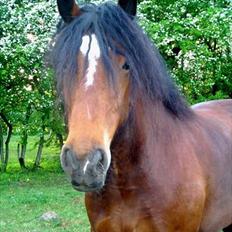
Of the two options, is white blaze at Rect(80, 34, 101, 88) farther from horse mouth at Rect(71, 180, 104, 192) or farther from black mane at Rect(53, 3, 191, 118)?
horse mouth at Rect(71, 180, 104, 192)

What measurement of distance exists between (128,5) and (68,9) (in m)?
0.35

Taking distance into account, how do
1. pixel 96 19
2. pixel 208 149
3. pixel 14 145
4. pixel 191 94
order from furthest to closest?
pixel 14 145, pixel 191 94, pixel 208 149, pixel 96 19

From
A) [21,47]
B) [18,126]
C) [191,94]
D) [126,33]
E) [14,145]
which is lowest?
[14,145]

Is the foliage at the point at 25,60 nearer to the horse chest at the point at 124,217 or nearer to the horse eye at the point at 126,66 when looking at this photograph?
the horse chest at the point at 124,217

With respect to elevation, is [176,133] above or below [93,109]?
below

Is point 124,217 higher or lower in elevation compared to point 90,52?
lower

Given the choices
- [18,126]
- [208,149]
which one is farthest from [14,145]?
[208,149]

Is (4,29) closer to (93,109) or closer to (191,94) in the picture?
(191,94)

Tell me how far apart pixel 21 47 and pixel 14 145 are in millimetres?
11149

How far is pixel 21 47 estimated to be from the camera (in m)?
10.9

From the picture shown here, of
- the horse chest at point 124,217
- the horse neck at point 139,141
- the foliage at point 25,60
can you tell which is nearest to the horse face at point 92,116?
the horse neck at point 139,141

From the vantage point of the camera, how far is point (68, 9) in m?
3.03

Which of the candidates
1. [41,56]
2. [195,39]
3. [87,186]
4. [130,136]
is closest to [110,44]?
[130,136]

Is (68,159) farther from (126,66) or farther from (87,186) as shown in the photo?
(126,66)
